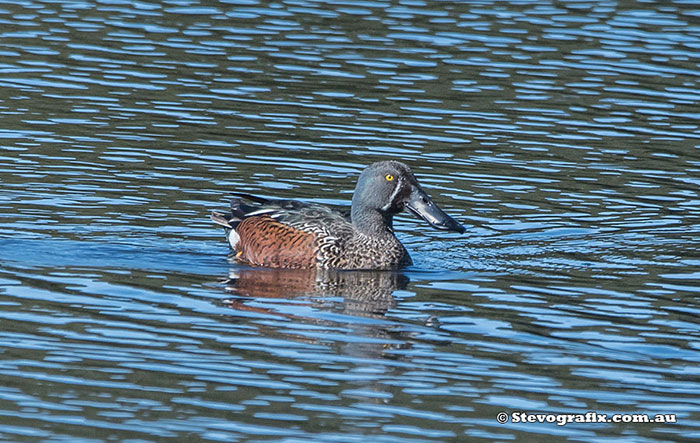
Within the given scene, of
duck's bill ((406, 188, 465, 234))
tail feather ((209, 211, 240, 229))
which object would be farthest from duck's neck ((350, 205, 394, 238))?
tail feather ((209, 211, 240, 229))

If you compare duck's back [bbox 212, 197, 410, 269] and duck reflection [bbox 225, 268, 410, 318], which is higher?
duck's back [bbox 212, 197, 410, 269]

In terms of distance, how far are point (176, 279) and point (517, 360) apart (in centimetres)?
337

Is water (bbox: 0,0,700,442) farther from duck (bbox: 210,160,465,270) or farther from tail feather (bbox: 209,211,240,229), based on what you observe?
duck (bbox: 210,160,465,270)

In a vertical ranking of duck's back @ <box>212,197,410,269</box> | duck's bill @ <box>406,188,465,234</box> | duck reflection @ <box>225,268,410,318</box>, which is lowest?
duck reflection @ <box>225,268,410,318</box>

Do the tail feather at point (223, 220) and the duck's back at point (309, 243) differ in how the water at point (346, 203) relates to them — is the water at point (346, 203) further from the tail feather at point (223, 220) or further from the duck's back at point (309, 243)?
the duck's back at point (309, 243)

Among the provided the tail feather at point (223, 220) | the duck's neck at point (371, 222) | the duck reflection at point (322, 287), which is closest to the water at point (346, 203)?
the duck reflection at point (322, 287)

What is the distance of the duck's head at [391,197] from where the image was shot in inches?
501

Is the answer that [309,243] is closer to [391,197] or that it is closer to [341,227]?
[341,227]

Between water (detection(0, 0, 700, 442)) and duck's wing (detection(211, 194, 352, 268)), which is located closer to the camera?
water (detection(0, 0, 700, 442))

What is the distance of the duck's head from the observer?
41.8 ft

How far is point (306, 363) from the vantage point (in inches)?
362

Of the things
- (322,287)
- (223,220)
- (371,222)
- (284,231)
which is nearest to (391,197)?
(371,222)

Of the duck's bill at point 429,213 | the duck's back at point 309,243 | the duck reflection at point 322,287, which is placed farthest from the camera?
the duck's bill at point 429,213

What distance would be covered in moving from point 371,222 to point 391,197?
0.30 metres
